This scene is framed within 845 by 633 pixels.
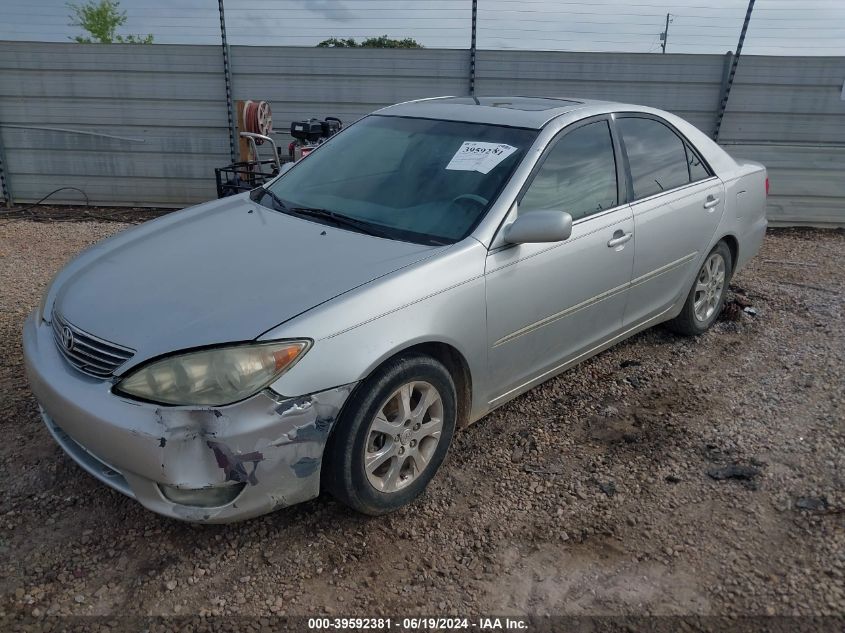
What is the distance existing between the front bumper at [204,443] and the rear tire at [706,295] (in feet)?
9.83

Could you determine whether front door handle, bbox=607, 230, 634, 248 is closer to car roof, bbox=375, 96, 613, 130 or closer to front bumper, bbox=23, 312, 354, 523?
car roof, bbox=375, 96, 613, 130

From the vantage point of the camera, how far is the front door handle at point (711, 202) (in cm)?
425

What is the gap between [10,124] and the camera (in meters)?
8.79

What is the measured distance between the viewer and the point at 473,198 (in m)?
3.05

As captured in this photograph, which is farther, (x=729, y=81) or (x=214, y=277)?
(x=729, y=81)

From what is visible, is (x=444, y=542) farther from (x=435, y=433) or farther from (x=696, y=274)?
(x=696, y=274)

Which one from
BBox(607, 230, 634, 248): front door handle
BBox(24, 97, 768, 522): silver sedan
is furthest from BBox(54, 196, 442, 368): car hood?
BBox(607, 230, 634, 248): front door handle

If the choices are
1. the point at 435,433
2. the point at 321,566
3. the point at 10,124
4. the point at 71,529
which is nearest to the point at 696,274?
the point at 435,433

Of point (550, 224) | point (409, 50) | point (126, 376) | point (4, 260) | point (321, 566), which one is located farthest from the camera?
point (409, 50)

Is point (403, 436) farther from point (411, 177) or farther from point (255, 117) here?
point (255, 117)

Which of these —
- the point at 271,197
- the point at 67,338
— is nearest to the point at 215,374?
the point at 67,338

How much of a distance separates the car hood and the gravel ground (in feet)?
2.71

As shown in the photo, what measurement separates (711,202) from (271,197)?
9.11ft

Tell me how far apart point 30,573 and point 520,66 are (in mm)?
7812
